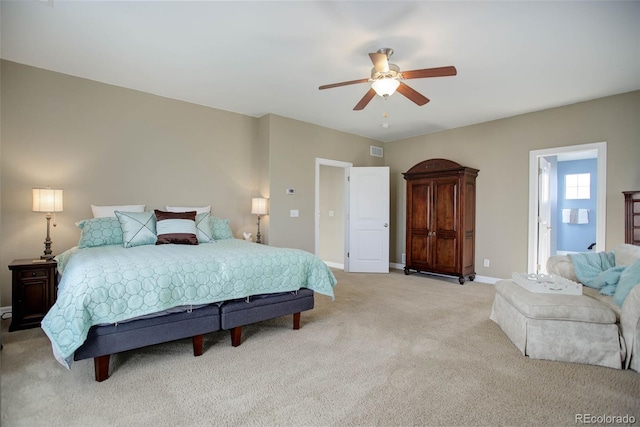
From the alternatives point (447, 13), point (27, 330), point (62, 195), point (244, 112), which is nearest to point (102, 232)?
point (62, 195)

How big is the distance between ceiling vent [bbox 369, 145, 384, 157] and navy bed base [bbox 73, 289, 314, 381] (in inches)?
164

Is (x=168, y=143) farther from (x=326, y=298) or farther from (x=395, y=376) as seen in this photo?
(x=395, y=376)

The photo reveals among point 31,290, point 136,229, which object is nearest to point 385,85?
point 136,229

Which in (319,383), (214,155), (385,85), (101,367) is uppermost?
(385,85)

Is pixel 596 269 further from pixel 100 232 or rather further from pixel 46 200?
pixel 46 200

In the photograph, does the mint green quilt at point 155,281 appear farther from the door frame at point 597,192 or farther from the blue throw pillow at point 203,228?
the door frame at point 597,192

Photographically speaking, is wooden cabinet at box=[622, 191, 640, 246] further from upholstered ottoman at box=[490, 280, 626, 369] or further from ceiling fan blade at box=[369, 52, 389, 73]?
ceiling fan blade at box=[369, 52, 389, 73]

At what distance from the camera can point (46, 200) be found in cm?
321

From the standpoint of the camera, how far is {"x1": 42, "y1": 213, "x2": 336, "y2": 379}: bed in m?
1.98

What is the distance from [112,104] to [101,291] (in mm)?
2824

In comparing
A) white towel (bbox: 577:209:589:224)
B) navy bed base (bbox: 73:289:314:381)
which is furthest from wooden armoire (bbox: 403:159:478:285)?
white towel (bbox: 577:209:589:224)

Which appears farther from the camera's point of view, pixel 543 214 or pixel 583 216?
pixel 583 216

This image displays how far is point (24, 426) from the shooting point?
65.4 inches

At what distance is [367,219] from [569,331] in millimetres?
3810
